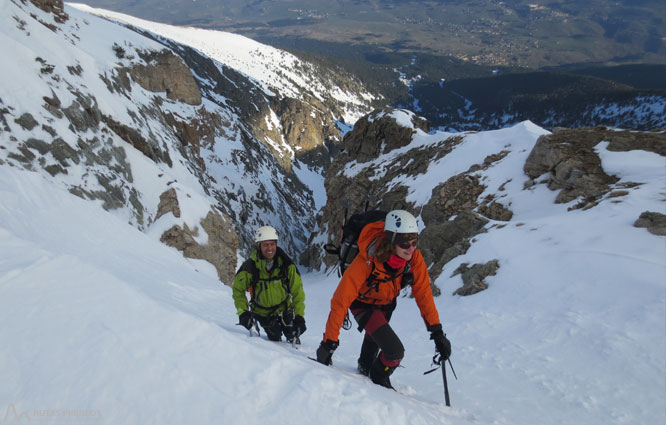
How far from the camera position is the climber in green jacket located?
19.2 ft

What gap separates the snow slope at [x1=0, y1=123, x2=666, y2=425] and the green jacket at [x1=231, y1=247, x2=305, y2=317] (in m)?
0.90

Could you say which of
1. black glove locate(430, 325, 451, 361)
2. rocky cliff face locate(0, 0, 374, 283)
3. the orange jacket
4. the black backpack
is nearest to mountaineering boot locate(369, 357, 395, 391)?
black glove locate(430, 325, 451, 361)

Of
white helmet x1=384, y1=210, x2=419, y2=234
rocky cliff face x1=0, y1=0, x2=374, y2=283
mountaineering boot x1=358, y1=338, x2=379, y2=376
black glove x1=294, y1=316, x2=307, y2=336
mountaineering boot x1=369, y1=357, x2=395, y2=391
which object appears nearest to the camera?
white helmet x1=384, y1=210, x2=419, y2=234

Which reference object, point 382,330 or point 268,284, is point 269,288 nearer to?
point 268,284

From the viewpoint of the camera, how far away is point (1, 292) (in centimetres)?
378

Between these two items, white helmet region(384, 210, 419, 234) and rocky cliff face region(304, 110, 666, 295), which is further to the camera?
rocky cliff face region(304, 110, 666, 295)

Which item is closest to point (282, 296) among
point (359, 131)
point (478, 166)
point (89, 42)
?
point (478, 166)

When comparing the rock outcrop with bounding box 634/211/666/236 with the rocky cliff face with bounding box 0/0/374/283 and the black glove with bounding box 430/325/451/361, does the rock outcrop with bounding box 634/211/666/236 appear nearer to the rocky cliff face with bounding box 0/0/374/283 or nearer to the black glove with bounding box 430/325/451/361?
the black glove with bounding box 430/325/451/361

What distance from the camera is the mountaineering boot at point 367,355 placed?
210 inches

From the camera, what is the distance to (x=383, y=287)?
457cm

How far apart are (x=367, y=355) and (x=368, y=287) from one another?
4.75 ft

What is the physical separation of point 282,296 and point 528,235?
8.71 metres

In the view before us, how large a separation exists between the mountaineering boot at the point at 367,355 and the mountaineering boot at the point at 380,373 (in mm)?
315

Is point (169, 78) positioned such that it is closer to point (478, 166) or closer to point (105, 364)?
point (478, 166)
